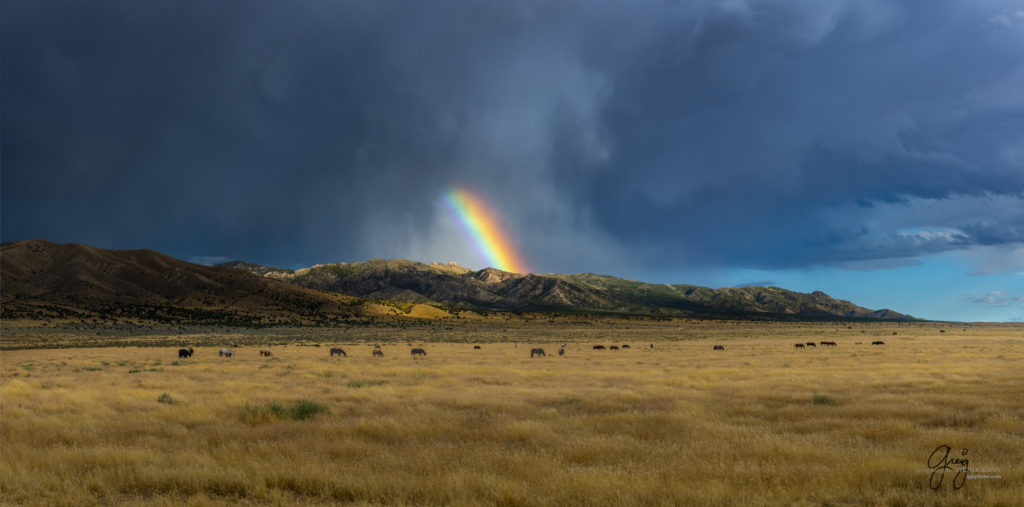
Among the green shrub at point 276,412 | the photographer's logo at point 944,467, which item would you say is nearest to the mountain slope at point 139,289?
the green shrub at point 276,412

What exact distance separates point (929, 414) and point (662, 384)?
9473 mm

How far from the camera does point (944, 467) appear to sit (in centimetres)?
837

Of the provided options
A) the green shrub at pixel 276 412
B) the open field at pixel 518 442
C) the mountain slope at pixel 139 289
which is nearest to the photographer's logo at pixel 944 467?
the open field at pixel 518 442

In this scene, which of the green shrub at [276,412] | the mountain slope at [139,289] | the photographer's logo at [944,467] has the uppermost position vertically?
the mountain slope at [139,289]

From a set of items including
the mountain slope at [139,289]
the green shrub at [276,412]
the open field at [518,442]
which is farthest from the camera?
the mountain slope at [139,289]

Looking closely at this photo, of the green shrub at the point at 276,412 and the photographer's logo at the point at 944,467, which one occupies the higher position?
the photographer's logo at the point at 944,467

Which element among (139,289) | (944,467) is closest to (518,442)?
(944,467)

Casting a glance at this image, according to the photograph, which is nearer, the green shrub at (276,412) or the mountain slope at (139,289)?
the green shrub at (276,412)

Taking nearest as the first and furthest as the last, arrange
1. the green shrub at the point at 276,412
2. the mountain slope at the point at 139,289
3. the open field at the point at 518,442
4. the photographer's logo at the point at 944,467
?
1. the open field at the point at 518,442
2. the photographer's logo at the point at 944,467
3. the green shrub at the point at 276,412
4. the mountain slope at the point at 139,289

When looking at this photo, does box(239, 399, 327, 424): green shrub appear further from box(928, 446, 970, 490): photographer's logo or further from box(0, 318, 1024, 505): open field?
box(928, 446, 970, 490): photographer's logo

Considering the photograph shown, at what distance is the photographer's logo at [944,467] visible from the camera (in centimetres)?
797

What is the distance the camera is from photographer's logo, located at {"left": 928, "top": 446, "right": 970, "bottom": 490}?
314 inches

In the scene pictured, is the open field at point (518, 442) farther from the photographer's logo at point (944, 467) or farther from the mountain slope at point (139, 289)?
the mountain slope at point (139, 289)

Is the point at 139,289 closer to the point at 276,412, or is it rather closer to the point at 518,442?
the point at 276,412
